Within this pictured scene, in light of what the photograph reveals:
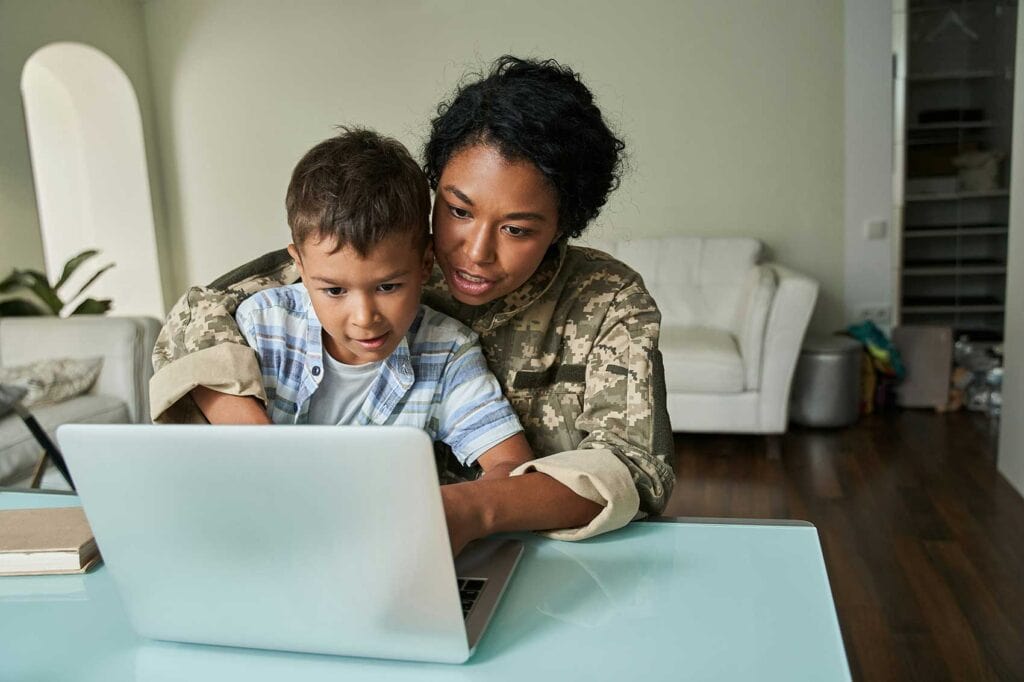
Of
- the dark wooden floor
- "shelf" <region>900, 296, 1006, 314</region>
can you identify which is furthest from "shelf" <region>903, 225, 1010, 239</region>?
the dark wooden floor

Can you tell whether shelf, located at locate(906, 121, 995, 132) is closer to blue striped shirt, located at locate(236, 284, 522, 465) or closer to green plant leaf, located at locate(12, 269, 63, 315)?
green plant leaf, located at locate(12, 269, 63, 315)

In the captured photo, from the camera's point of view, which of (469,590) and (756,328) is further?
(756,328)

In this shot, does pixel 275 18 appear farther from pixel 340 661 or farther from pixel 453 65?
pixel 340 661

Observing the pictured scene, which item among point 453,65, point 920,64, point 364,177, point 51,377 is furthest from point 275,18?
point 364,177

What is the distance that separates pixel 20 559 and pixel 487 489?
474 millimetres

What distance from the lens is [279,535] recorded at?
617 millimetres

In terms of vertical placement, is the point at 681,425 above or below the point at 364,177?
below

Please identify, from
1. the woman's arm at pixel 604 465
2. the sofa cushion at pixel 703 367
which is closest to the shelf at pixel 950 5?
the sofa cushion at pixel 703 367

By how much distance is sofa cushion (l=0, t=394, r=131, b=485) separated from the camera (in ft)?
8.66

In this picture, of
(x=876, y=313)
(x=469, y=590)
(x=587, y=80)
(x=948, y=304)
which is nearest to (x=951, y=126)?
(x=948, y=304)

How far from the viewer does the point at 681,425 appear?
3.63 m

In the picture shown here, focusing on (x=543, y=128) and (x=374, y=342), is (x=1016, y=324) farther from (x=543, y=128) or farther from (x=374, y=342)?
(x=374, y=342)

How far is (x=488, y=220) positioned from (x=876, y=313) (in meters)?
3.81

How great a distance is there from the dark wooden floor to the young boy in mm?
1230
